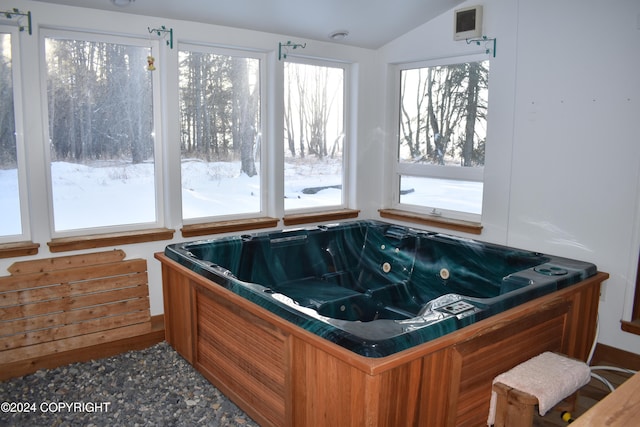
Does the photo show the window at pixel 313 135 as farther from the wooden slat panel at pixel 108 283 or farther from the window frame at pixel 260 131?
the wooden slat panel at pixel 108 283

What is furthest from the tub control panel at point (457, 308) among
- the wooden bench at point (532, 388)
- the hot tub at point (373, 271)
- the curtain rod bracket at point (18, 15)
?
the curtain rod bracket at point (18, 15)

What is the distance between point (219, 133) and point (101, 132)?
0.76 m

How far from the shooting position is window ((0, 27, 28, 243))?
8.83 ft

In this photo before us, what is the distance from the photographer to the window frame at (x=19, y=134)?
8.80 feet

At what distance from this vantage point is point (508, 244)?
3.26 metres

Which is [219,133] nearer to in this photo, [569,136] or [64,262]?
[64,262]

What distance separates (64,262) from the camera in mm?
2830

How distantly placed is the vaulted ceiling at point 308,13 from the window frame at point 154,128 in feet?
0.58

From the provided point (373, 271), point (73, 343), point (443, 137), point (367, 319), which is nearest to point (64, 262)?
point (73, 343)

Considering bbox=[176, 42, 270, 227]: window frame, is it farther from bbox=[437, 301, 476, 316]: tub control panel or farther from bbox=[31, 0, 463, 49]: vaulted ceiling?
bbox=[437, 301, 476, 316]: tub control panel

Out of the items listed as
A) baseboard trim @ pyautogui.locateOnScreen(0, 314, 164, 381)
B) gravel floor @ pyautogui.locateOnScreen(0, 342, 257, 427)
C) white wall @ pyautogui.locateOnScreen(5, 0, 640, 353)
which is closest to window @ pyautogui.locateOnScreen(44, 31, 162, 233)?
white wall @ pyautogui.locateOnScreen(5, 0, 640, 353)

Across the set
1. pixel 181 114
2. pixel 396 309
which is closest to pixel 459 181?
pixel 396 309

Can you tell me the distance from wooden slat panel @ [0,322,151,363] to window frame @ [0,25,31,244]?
1.94ft

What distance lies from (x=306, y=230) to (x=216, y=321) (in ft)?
3.68
